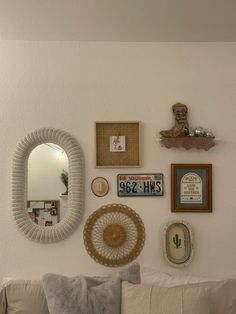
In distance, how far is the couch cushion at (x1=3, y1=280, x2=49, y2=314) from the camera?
2143 millimetres

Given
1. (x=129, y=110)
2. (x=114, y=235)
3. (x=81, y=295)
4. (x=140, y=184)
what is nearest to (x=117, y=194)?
(x=140, y=184)

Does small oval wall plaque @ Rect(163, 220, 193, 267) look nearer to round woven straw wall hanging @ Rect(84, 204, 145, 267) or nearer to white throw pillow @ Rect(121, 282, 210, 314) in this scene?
round woven straw wall hanging @ Rect(84, 204, 145, 267)

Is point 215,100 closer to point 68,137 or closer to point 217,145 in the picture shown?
point 217,145

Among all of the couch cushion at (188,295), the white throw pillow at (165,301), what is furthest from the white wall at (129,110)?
Answer: the white throw pillow at (165,301)

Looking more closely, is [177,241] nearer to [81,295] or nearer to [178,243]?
[178,243]

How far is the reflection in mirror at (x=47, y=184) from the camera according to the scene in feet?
8.28

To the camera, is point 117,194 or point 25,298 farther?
point 117,194

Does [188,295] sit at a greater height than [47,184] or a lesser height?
lesser

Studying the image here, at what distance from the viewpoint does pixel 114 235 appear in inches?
99.2

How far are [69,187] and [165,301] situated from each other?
101cm

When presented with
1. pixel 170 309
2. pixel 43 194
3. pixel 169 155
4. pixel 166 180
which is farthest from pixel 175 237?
pixel 43 194

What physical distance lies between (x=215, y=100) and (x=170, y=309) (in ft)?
4.78

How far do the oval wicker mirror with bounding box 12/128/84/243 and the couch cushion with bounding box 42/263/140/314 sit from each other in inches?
17.6

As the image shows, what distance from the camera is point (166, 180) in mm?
2572
